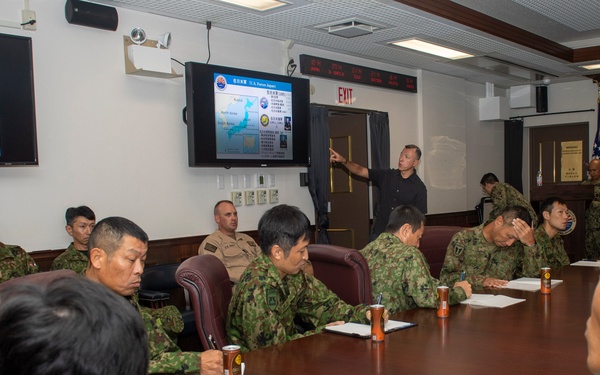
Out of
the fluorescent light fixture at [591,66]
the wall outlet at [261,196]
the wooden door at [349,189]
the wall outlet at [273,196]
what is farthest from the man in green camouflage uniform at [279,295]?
the fluorescent light fixture at [591,66]

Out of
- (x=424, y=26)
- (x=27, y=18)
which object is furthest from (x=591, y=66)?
(x=27, y=18)

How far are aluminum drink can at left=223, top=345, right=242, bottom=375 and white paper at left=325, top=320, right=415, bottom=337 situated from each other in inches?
26.3

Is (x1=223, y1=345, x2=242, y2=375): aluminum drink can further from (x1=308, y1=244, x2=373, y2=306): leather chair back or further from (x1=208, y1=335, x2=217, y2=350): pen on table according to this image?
(x1=308, y1=244, x2=373, y2=306): leather chair back

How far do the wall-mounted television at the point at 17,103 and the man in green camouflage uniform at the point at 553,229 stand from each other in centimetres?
367

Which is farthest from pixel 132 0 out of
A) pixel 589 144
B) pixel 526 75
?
pixel 589 144

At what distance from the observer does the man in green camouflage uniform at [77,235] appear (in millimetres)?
4234

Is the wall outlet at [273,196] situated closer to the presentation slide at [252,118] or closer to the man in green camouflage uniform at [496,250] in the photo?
the presentation slide at [252,118]

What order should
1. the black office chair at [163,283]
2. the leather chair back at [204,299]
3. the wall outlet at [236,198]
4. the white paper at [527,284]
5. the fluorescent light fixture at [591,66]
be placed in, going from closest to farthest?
the leather chair back at [204,299] → the white paper at [527,284] → the black office chair at [163,283] → the wall outlet at [236,198] → the fluorescent light fixture at [591,66]

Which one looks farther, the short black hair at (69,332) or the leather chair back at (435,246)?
the leather chair back at (435,246)

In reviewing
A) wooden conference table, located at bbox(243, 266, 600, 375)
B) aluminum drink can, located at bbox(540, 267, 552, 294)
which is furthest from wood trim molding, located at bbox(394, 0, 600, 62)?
wooden conference table, located at bbox(243, 266, 600, 375)

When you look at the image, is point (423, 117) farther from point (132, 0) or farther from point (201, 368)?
point (201, 368)

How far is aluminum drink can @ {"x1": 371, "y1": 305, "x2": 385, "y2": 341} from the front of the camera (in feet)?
7.78

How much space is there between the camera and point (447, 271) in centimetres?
400

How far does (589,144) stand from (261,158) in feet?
18.7
